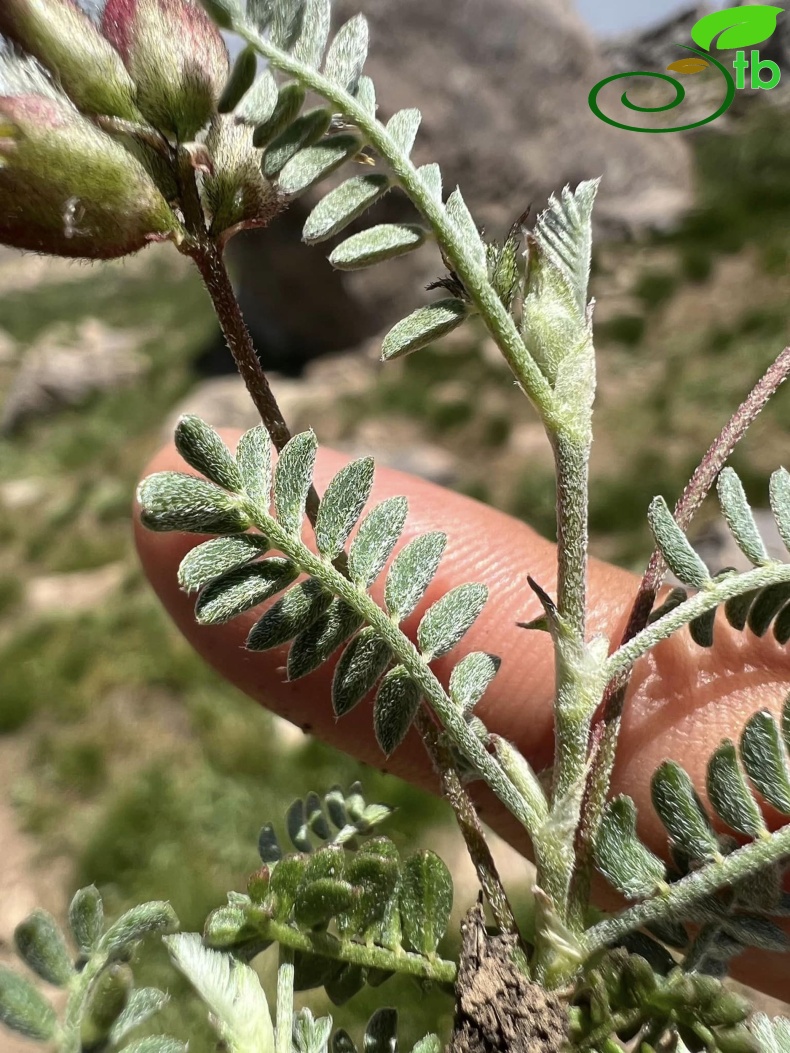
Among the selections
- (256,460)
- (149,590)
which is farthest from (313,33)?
(149,590)

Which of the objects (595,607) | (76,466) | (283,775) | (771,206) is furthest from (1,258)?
(595,607)

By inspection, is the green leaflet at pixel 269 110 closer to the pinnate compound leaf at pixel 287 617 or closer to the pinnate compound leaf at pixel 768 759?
the pinnate compound leaf at pixel 287 617

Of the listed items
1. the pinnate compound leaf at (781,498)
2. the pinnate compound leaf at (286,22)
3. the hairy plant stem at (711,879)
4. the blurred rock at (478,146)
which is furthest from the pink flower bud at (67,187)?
the blurred rock at (478,146)

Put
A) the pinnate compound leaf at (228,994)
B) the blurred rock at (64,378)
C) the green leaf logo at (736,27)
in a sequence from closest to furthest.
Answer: the pinnate compound leaf at (228,994) → the green leaf logo at (736,27) → the blurred rock at (64,378)

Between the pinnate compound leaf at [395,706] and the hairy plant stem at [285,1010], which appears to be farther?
the pinnate compound leaf at [395,706]

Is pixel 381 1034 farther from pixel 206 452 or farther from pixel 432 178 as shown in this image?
pixel 432 178

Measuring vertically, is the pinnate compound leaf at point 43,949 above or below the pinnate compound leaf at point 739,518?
below
